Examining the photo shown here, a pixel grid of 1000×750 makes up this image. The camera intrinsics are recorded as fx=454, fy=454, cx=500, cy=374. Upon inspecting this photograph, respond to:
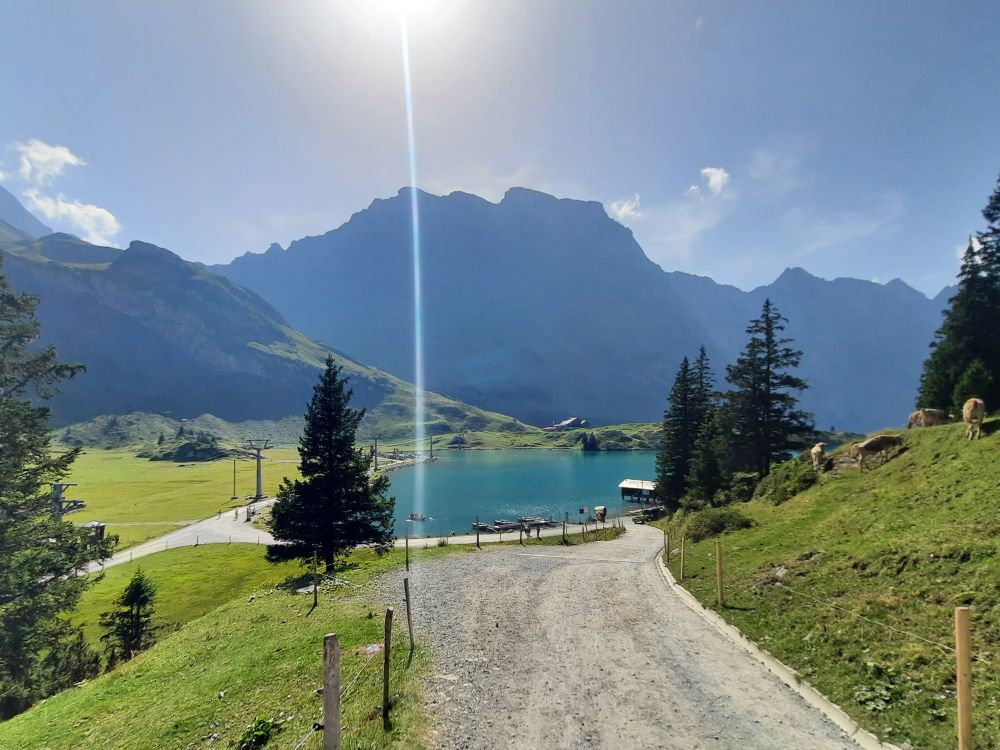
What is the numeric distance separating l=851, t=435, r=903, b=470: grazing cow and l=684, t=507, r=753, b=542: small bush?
7230mm

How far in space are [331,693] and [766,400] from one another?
160 feet

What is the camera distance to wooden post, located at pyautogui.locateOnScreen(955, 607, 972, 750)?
7.16 meters

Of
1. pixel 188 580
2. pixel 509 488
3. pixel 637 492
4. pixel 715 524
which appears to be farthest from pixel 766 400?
pixel 509 488

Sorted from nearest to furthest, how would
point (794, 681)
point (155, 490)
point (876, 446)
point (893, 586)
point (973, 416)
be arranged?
point (794, 681)
point (893, 586)
point (973, 416)
point (876, 446)
point (155, 490)

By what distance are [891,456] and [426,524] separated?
2905 inches

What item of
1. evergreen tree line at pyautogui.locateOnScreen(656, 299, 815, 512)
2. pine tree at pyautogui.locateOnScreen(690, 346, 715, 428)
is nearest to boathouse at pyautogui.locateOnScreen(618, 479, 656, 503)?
pine tree at pyautogui.locateOnScreen(690, 346, 715, 428)

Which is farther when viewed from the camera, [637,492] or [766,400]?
[637,492]

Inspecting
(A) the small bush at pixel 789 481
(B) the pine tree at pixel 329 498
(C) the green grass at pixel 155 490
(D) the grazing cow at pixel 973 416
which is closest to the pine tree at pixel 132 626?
(B) the pine tree at pixel 329 498

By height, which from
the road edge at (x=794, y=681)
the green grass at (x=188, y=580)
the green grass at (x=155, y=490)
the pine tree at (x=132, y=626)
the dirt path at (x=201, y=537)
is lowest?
the green grass at (x=155, y=490)

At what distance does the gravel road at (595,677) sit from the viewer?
955cm

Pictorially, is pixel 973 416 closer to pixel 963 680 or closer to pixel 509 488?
pixel 963 680

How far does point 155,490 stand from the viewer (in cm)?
11638

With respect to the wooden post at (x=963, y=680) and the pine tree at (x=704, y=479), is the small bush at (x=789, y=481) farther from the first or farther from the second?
the wooden post at (x=963, y=680)

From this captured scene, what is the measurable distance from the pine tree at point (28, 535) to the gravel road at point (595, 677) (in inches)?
803
